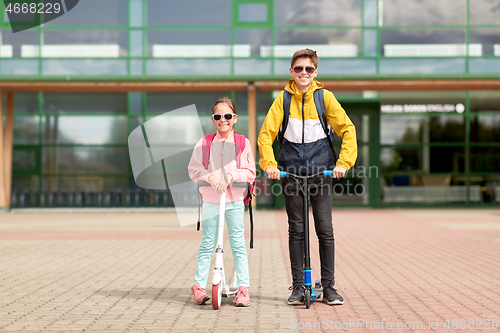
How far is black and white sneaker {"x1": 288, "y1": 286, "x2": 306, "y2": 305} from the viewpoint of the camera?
15.1 feet

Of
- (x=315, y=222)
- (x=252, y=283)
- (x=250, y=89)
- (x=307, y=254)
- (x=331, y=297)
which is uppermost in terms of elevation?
(x=250, y=89)

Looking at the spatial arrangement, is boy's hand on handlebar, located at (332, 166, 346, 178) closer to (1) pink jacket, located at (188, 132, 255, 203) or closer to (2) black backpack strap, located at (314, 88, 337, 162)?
(2) black backpack strap, located at (314, 88, 337, 162)

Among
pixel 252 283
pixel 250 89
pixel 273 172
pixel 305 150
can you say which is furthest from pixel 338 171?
pixel 250 89

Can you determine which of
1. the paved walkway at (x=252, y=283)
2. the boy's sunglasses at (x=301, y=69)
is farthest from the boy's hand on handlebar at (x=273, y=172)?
the paved walkway at (x=252, y=283)

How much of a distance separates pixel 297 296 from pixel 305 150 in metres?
1.21

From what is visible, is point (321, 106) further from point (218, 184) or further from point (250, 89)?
point (250, 89)

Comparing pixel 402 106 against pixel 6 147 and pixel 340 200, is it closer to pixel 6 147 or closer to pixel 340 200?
pixel 340 200

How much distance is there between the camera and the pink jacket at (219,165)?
4609 millimetres

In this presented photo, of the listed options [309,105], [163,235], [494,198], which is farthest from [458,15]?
[309,105]

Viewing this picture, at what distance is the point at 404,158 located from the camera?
59.4 feet

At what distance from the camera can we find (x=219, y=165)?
4.69 m

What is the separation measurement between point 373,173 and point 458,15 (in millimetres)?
5646

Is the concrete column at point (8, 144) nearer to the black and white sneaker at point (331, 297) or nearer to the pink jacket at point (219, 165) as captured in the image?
the pink jacket at point (219, 165)

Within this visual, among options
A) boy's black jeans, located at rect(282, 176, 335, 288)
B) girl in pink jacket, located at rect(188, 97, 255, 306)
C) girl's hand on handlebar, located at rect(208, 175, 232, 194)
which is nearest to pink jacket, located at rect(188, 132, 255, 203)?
girl in pink jacket, located at rect(188, 97, 255, 306)
